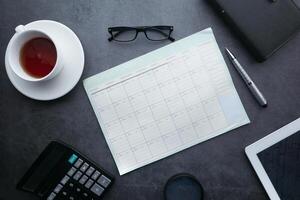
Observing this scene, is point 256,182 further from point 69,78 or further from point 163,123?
point 69,78

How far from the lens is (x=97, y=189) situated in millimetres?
809

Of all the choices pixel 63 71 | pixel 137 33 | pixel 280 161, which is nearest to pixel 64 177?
pixel 63 71

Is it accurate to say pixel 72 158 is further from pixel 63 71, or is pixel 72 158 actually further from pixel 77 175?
pixel 63 71

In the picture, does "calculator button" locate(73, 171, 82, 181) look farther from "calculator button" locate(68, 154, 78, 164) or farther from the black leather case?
the black leather case

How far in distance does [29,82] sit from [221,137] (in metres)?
0.41

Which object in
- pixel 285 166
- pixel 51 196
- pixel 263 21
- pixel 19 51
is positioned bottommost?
pixel 285 166

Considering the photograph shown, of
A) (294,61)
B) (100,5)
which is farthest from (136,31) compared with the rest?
(294,61)

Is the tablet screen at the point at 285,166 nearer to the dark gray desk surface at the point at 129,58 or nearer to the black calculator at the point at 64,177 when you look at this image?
the dark gray desk surface at the point at 129,58

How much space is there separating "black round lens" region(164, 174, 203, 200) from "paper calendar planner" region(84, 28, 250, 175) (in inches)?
2.3

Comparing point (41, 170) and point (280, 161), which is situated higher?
point (41, 170)

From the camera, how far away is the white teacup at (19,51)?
2.45 feet

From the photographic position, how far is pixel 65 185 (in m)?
0.81

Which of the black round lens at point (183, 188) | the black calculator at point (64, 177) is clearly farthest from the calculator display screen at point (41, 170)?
the black round lens at point (183, 188)

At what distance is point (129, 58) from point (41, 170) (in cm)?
29
